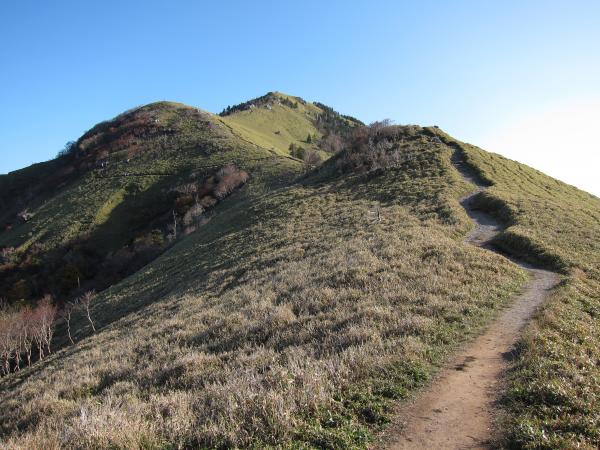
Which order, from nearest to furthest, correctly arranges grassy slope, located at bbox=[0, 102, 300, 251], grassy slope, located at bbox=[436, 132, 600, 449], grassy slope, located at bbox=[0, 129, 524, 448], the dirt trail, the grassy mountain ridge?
grassy slope, located at bbox=[436, 132, 600, 449], the dirt trail, grassy slope, located at bbox=[0, 129, 524, 448], the grassy mountain ridge, grassy slope, located at bbox=[0, 102, 300, 251]

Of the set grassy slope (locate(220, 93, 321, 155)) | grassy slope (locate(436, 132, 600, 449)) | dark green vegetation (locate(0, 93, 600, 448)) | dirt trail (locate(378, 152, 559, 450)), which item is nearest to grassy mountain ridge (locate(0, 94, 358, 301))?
dark green vegetation (locate(0, 93, 600, 448))

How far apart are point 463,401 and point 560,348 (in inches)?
131

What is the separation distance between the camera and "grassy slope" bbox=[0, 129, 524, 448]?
257 inches

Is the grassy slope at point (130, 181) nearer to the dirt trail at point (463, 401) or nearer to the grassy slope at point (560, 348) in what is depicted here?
the grassy slope at point (560, 348)

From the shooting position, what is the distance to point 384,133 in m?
53.8

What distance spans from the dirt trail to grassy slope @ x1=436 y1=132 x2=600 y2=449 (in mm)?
431

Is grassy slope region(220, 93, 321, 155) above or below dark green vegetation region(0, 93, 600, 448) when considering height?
above

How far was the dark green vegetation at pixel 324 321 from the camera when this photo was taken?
21.5ft

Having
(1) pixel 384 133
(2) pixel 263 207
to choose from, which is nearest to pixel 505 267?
(2) pixel 263 207

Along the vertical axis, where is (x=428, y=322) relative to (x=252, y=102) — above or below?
below

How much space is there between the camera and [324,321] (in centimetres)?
1208

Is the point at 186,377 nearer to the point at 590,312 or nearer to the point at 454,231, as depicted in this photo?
the point at 590,312

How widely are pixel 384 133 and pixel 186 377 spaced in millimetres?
49216

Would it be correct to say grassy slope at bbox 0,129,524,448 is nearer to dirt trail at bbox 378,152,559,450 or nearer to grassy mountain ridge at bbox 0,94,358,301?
dirt trail at bbox 378,152,559,450
